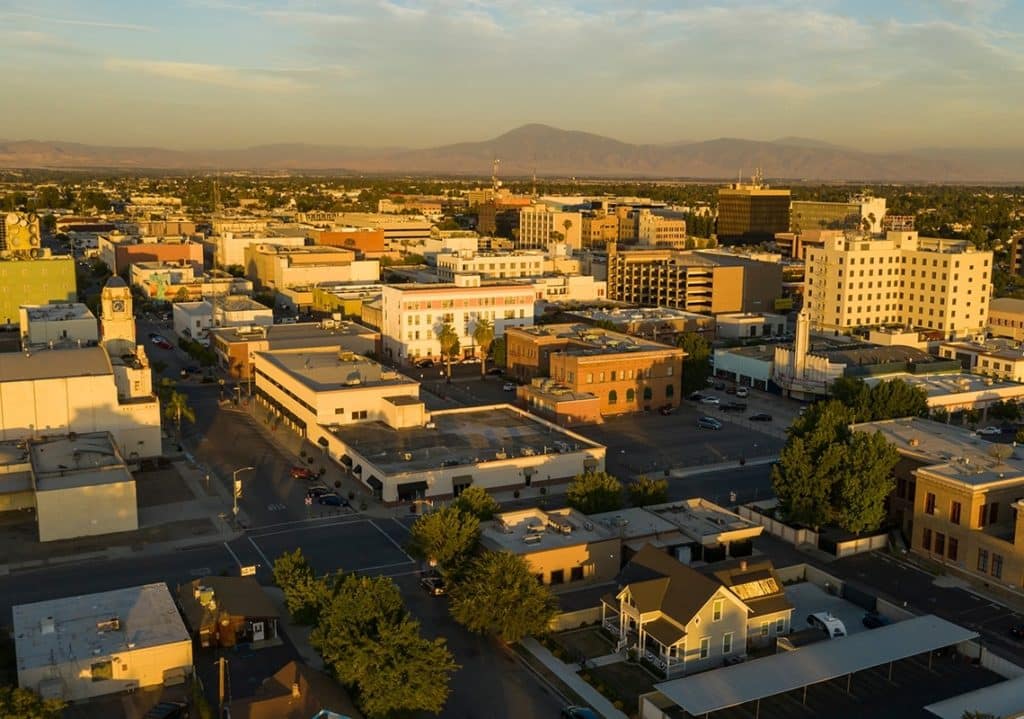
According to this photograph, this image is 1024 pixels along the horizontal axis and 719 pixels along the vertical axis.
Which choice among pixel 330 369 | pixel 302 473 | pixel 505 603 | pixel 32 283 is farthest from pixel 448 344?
pixel 505 603

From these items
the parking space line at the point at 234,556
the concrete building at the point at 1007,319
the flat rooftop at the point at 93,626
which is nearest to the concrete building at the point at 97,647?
the flat rooftop at the point at 93,626

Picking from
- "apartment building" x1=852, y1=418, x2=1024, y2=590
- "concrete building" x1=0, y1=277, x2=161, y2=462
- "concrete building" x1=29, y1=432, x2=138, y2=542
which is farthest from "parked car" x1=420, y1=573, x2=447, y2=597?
"concrete building" x1=0, y1=277, x2=161, y2=462

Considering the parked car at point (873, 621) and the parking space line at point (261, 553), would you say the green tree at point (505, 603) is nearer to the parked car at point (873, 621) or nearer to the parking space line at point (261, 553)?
the parking space line at point (261, 553)

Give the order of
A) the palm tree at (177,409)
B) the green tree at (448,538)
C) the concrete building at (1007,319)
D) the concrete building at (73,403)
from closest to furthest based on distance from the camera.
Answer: the green tree at (448,538) → the concrete building at (73,403) → the palm tree at (177,409) → the concrete building at (1007,319)

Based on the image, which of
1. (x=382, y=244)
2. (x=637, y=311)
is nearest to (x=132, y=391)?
(x=637, y=311)

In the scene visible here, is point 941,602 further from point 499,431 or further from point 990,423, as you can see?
point 990,423

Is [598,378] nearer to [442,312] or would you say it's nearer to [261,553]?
[442,312]

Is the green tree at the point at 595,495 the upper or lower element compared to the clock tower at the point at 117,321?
lower
